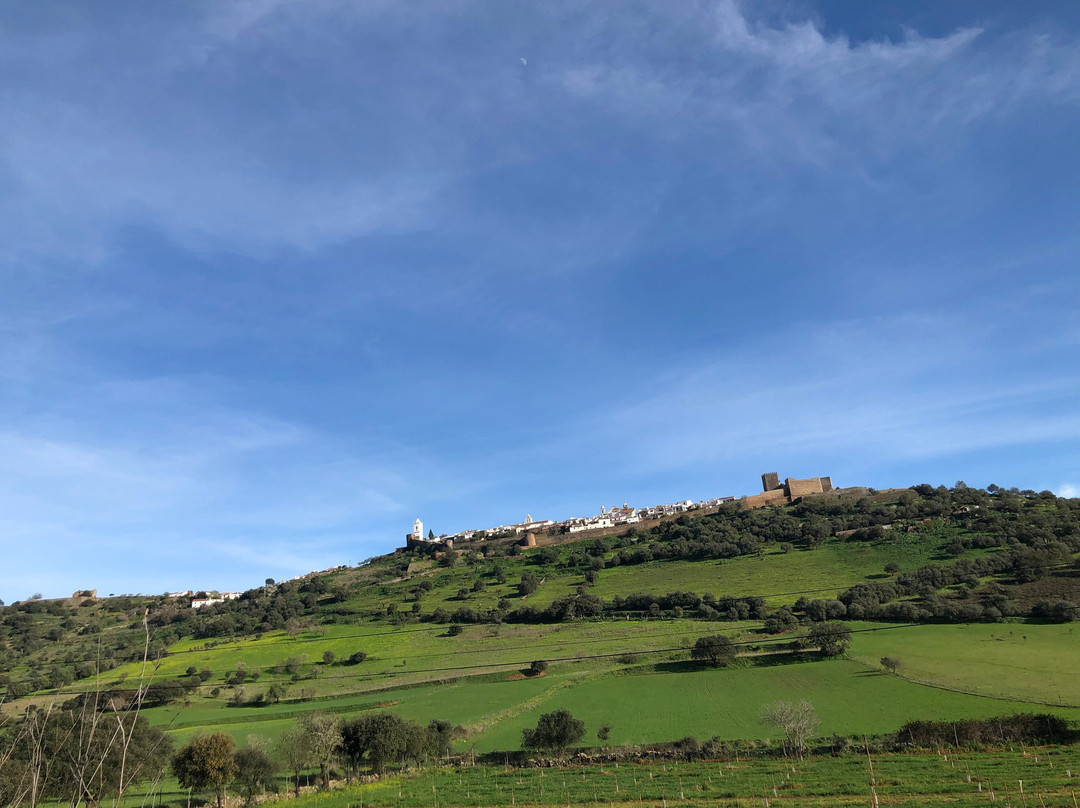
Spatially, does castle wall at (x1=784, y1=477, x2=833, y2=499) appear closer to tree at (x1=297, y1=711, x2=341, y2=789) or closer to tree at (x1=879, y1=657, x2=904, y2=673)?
tree at (x1=879, y1=657, x2=904, y2=673)

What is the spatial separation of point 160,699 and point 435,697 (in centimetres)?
3598

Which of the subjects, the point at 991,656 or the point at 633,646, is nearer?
the point at 991,656

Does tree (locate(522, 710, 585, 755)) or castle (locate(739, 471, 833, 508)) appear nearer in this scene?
tree (locate(522, 710, 585, 755))

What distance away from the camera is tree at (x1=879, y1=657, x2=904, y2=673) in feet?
224

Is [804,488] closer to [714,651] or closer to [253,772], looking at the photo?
[714,651]

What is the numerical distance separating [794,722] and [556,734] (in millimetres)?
18240

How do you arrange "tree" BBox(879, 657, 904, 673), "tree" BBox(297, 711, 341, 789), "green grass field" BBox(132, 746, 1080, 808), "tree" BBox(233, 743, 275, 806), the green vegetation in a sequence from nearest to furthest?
"green grass field" BBox(132, 746, 1080, 808), "tree" BBox(233, 743, 275, 806), "tree" BBox(297, 711, 341, 789), the green vegetation, "tree" BBox(879, 657, 904, 673)

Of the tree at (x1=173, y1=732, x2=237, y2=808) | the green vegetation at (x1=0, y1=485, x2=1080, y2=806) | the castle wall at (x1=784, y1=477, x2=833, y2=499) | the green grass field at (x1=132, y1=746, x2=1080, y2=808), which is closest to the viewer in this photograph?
the green grass field at (x1=132, y1=746, x2=1080, y2=808)

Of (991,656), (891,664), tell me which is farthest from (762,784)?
(991,656)

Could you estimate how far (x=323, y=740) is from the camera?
51.2m

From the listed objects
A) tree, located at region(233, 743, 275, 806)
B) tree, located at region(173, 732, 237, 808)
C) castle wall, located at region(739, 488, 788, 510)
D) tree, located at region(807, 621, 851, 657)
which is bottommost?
tree, located at region(233, 743, 275, 806)

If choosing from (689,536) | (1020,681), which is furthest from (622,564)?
(1020,681)

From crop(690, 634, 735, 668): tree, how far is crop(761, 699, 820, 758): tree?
85.5 ft

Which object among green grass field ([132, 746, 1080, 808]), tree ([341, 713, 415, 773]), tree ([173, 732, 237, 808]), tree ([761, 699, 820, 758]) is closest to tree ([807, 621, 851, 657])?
tree ([761, 699, 820, 758])
